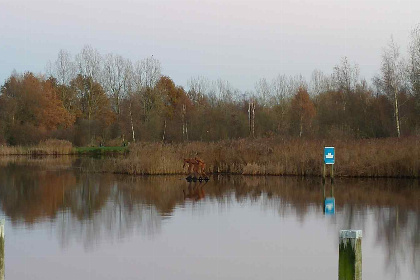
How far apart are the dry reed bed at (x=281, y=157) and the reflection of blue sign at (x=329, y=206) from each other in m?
7.56

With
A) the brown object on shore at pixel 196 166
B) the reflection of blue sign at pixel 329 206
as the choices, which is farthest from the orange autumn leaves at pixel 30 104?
the reflection of blue sign at pixel 329 206

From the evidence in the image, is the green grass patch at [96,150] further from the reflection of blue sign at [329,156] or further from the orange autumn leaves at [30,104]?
the reflection of blue sign at [329,156]

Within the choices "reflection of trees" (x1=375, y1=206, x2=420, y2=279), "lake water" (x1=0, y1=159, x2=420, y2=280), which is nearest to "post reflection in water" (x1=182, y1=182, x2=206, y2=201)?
"lake water" (x1=0, y1=159, x2=420, y2=280)

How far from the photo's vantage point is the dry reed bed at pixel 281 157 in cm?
2767

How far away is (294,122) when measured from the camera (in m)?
60.6

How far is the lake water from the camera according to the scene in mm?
11320

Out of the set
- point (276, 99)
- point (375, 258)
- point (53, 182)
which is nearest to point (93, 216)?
point (375, 258)

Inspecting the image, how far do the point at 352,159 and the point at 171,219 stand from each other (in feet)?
44.8

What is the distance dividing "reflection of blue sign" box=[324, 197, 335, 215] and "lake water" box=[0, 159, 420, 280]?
Result: 0.66ft

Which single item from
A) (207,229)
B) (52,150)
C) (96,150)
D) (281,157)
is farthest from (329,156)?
(52,150)

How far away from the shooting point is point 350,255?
6.40m

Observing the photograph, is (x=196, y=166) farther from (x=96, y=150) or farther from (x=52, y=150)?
(x=52, y=150)

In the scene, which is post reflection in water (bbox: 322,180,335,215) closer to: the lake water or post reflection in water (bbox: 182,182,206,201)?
the lake water

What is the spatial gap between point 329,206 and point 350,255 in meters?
13.1
